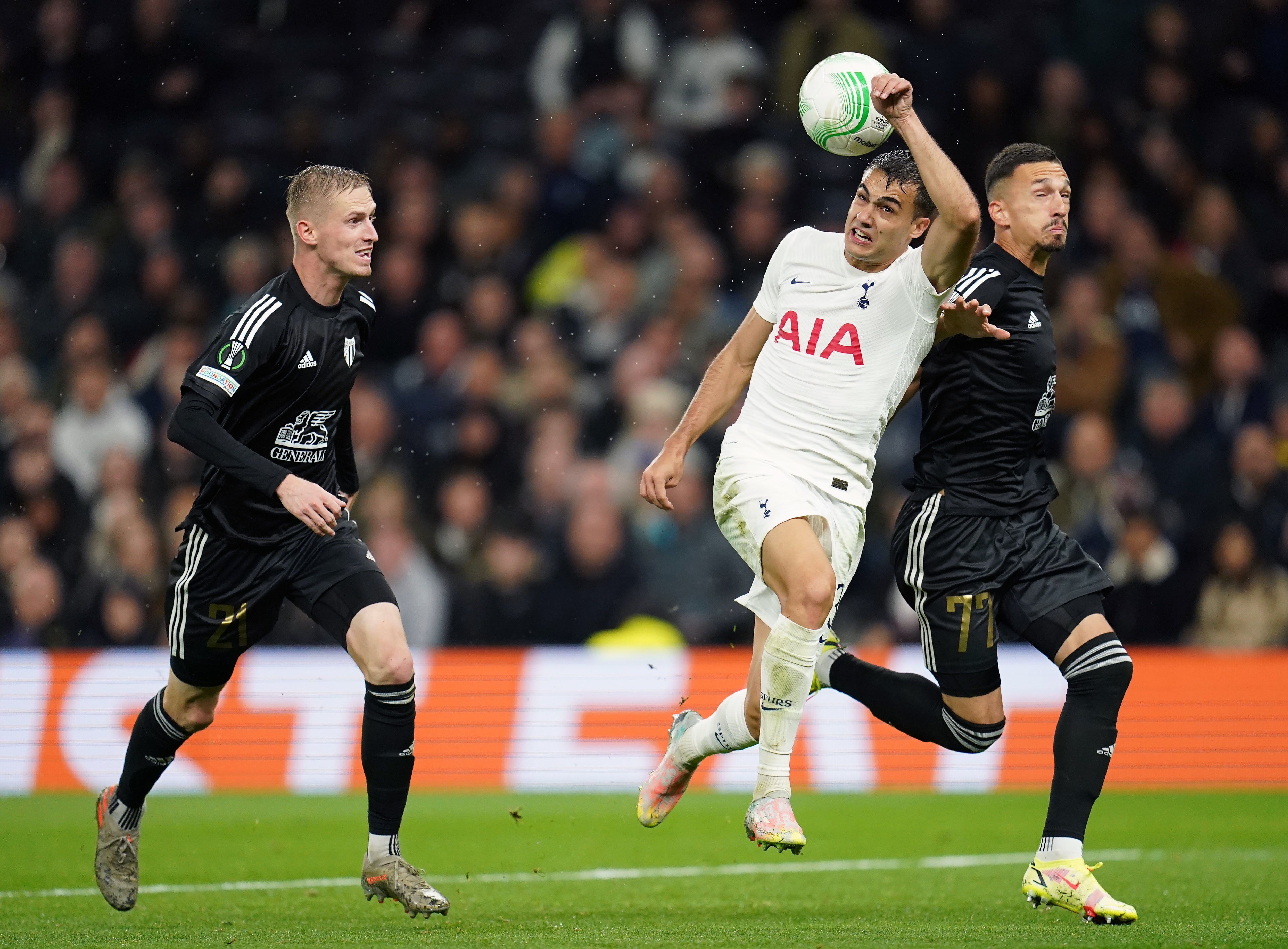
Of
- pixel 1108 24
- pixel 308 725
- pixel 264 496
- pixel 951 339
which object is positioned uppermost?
pixel 1108 24

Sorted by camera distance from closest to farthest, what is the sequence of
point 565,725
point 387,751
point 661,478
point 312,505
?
point 312,505 → point 387,751 → point 661,478 → point 565,725

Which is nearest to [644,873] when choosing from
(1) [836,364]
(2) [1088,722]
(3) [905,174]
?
(2) [1088,722]

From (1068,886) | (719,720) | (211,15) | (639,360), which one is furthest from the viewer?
(211,15)

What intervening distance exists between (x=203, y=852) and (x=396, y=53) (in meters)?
8.59

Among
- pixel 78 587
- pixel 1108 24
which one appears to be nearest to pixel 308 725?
pixel 78 587

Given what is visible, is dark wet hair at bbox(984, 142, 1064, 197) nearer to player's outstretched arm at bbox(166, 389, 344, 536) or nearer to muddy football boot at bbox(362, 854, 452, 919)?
player's outstretched arm at bbox(166, 389, 344, 536)

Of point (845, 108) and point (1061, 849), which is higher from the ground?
point (845, 108)

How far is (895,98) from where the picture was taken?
5504mm

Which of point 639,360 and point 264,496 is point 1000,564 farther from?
point 639,360

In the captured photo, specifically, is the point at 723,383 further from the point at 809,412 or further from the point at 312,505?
the point at 312,505

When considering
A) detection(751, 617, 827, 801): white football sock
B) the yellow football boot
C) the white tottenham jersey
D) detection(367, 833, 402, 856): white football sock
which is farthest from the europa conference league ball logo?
the yellow football boot

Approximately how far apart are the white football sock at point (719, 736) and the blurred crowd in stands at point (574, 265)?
458 centimetres

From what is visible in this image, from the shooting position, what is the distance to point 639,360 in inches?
484

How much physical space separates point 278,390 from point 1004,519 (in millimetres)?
2663
